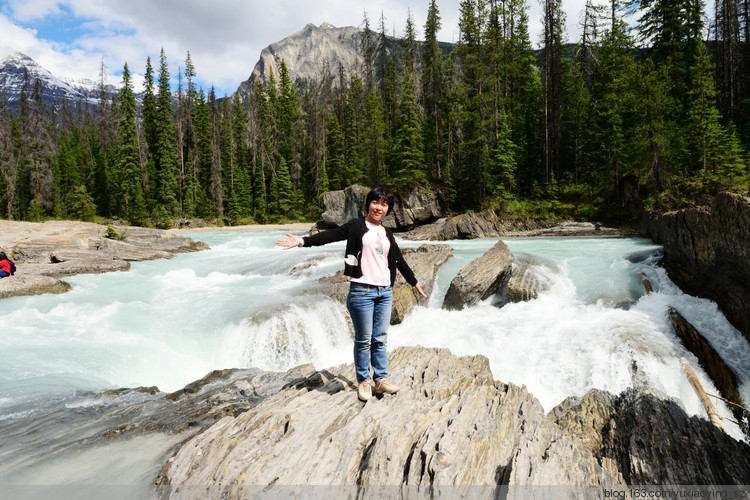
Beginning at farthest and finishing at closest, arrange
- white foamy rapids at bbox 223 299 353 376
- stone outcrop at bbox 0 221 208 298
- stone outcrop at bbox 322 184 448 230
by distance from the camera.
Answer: stone outcrop at bbox 322 184 448 230 → stone outcrop at bbox 0 221 208 298 → white foamy rapids at bbox 223 299 353 376

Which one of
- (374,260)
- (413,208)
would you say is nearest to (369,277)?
(374,260)

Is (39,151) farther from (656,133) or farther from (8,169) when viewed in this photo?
(656,133)

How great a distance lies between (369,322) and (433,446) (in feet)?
4.53

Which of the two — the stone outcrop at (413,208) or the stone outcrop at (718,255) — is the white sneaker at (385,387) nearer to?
the stone outcrop at (718,255)

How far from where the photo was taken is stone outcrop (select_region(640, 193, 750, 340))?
798 centimetres

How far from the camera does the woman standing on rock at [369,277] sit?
12.8 ft

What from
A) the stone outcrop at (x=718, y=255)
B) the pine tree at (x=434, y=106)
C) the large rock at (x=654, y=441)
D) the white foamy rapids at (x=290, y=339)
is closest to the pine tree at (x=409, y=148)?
the pine tree at (x=434, y=106)

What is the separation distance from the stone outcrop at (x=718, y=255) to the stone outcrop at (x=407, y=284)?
7.23m

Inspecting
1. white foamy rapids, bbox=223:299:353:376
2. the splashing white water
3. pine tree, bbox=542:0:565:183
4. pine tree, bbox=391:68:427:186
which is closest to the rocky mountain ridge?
pine tree, bbox=542:0:565:183

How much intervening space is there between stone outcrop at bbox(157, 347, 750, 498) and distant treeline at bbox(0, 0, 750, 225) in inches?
753

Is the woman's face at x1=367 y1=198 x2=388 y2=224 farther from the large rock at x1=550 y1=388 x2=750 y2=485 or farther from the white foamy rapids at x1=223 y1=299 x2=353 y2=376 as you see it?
the white foamy rapids at x1=223 y1=299 x2=353 y2=376

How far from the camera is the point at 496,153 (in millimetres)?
30547

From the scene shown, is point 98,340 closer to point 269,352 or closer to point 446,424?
point 269,352

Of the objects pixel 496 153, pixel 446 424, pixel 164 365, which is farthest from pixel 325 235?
pixel 496 153
